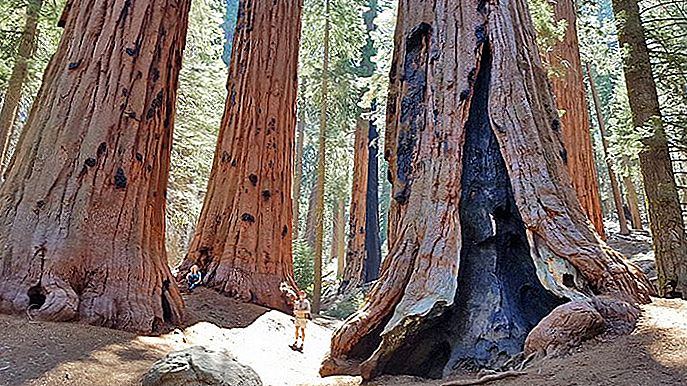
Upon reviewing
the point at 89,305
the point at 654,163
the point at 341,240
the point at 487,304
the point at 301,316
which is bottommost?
the point at 301,316

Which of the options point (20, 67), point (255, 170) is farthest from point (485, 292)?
point (20, 67)

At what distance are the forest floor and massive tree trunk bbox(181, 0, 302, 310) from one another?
65.5 inches

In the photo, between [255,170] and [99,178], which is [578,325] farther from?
[255,170]

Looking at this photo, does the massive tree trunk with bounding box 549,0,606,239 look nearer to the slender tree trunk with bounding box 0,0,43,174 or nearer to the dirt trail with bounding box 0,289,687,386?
the dirt trail with bounding box 0,289,687,386

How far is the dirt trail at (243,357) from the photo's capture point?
256 cm

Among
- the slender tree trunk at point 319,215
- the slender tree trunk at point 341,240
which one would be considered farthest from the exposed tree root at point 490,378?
the slender tree trunk at point 341,240

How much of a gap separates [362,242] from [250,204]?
11318 mm

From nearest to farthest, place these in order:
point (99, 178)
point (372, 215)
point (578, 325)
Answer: point (578, 325) < point (99, 178) < point (372, 215)

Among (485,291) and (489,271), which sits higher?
(489,271)

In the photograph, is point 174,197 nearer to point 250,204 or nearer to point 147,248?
point 250,204

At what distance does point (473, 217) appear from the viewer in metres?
4.04

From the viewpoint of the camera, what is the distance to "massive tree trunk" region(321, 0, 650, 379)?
354 cm

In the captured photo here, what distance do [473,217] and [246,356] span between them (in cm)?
279

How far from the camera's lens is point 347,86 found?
1756 centimetres
